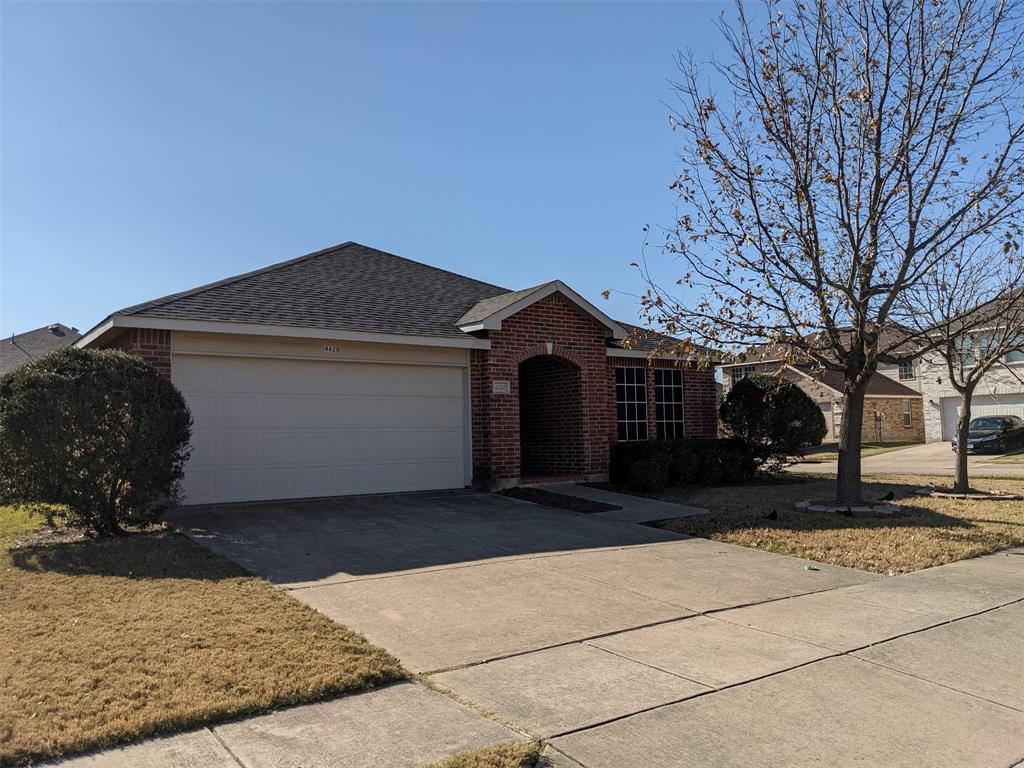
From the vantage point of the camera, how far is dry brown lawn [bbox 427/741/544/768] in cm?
359

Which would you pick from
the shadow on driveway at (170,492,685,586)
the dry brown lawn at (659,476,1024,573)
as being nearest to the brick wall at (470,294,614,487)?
the shadow on driveway at (170,492,685,586)

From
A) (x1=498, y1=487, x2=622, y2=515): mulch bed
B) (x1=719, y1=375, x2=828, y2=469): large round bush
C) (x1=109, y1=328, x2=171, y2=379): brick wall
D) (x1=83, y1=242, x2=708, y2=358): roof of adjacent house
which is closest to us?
(x1=109, y1=328, x2=171, y2=379): brick wall

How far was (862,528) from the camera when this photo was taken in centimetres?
1036

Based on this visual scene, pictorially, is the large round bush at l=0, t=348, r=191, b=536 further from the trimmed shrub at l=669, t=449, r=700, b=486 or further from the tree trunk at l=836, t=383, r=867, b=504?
the tree trunk at l=836, t=383, r=867, b=504

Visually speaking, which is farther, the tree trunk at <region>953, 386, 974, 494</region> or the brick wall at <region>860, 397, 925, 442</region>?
the brick wall at <region>860, 397, 925, 442</region>

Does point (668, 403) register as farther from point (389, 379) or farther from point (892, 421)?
point (892, 421)

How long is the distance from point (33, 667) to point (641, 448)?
11.5 metres

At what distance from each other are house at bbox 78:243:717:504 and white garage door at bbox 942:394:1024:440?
957 inches

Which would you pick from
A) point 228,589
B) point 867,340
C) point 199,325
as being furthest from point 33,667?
point 867,340

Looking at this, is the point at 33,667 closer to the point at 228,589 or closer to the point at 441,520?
the point at 228,589

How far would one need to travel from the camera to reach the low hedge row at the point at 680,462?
1414 centimetres

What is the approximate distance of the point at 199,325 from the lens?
35.4 feet

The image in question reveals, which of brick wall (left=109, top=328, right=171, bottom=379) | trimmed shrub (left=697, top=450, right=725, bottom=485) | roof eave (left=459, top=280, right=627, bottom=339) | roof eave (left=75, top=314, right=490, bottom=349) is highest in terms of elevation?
roof eave (left=459, top=280, right=627, bottom=339)

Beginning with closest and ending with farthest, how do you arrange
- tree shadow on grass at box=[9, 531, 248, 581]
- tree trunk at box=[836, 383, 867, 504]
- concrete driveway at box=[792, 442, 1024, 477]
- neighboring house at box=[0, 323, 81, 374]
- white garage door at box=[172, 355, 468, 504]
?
tree shadow on grass at box=[9, 531, 248, 581], white garage door at box=[172, 355, 468, 504], tree trunk at box=[836, 383, 867, 504], concrete driveway at box=[792, 442, 1024, 477], neighboring house at box=[0, 323, 81, 374]
